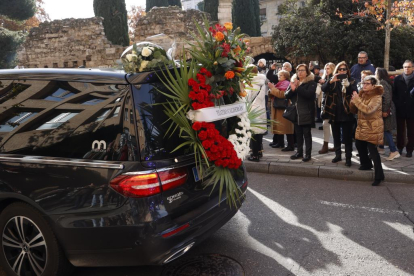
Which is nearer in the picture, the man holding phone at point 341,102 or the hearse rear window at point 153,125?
the hearse rear window at point 153,125

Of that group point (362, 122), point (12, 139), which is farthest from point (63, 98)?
point (362, 122)

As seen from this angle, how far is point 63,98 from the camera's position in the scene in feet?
10.6

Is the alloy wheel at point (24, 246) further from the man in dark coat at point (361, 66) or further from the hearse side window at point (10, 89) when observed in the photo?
the man in dark coat at point (361, 66)

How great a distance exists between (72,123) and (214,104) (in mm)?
1209

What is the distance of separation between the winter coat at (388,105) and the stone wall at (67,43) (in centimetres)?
1528

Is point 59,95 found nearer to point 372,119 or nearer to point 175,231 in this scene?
point 175,231

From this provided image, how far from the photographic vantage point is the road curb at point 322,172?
247 inches

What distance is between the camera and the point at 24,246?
3363 mm

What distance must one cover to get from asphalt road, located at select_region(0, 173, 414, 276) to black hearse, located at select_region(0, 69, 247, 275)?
662 millimetres

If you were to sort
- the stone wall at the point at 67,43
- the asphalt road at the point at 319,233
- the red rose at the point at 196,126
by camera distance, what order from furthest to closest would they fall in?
the stone wall at the point at 67,43 < the asphalt road at the point at 319,233 < the red rose at the point at 196,126

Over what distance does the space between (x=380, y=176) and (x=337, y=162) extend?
1.20 metres

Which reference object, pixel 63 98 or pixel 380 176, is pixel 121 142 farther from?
pixel 380 176

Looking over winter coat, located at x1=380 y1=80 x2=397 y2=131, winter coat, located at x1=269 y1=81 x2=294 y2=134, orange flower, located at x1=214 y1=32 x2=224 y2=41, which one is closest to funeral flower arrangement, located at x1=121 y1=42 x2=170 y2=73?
orange flower, located at x1=214 y1=32 x2=224 y2=41

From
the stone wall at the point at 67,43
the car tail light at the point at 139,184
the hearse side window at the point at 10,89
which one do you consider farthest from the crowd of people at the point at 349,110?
the stone wall at the point at 67,43
